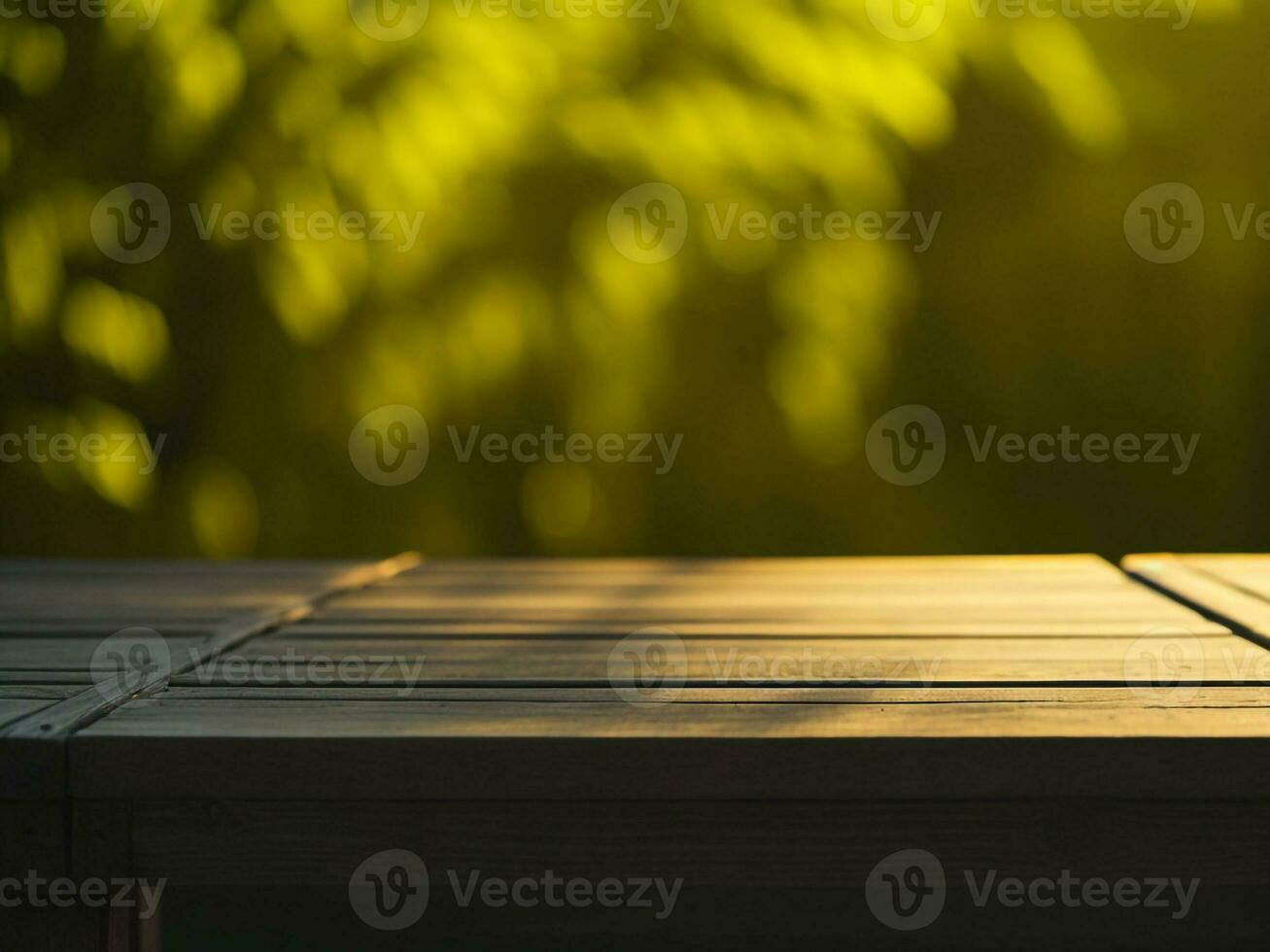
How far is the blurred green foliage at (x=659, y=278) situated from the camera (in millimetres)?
1992

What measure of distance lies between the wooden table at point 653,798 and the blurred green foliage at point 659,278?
1183mm

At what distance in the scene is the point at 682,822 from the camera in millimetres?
696

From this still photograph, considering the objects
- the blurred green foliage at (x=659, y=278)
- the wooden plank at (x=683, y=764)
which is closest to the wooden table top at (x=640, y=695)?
the wooden plank at (x=683, y=764)

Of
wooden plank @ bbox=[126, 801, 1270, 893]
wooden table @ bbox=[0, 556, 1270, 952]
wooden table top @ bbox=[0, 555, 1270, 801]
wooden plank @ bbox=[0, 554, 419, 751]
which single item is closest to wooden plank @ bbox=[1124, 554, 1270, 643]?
wooden table top @ bbox=[0, 555, 1270, 801]

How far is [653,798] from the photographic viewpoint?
0.68 meters

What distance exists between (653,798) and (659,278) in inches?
56.6

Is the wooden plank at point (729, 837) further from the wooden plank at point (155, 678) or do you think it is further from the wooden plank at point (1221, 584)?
the wooden plank at point (1221, 584)

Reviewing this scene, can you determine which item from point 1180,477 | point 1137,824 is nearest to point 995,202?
point 1180,477

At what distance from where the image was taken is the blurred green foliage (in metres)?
1.99

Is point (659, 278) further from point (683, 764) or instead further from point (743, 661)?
point (683, 764)

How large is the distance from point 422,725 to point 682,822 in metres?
0.17

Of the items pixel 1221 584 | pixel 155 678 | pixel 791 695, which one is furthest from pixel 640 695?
pixel 1221 584

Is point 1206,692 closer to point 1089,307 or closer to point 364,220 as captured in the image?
point 1089,307

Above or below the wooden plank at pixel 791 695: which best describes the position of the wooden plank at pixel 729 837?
below
